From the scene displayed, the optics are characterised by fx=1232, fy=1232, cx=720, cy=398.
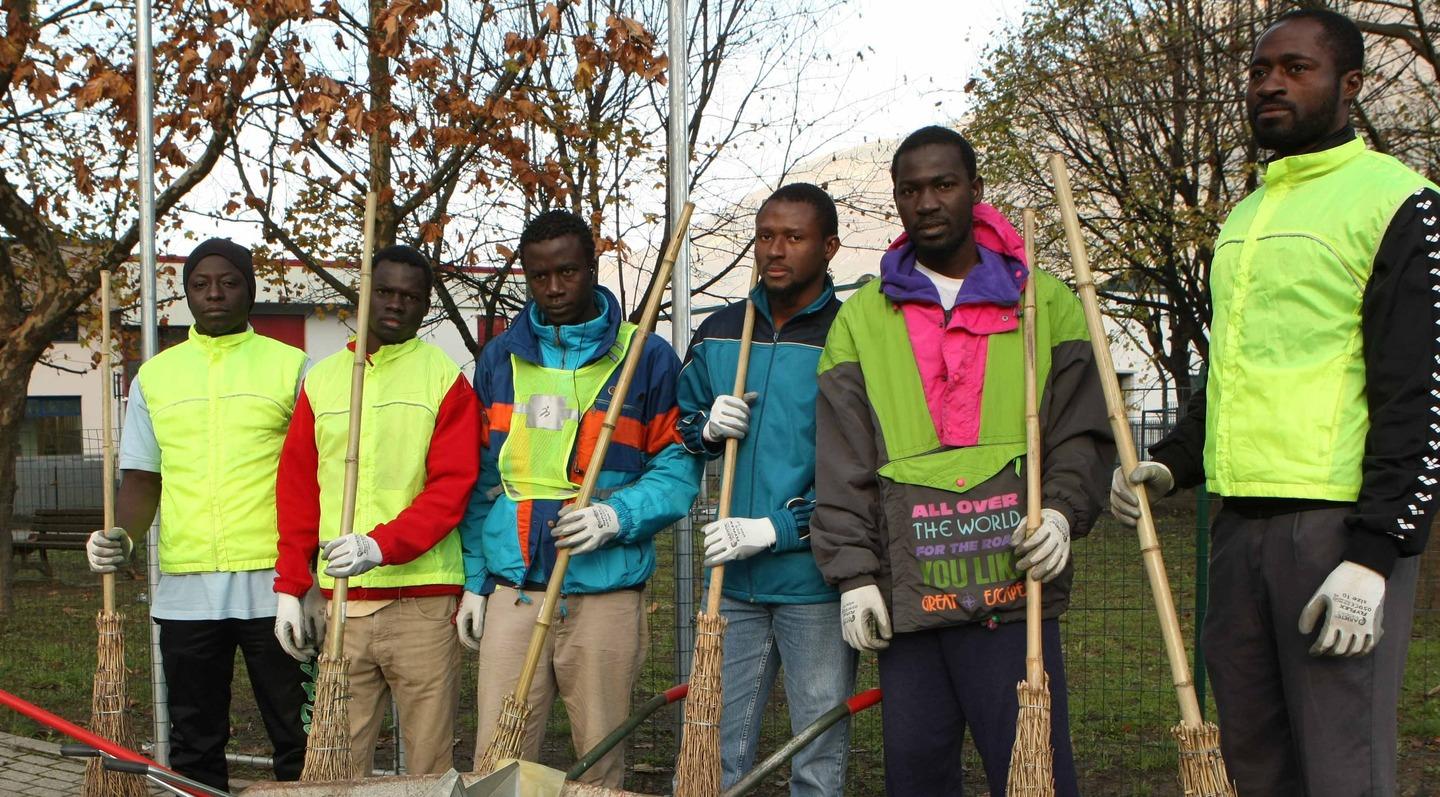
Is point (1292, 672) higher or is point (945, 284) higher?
point (945, 284)

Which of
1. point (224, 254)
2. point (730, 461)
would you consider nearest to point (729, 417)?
point (730, 461)

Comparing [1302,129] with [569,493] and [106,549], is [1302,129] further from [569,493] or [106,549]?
[106,549]

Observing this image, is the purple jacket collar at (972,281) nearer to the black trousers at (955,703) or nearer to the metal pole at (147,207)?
the black trousers at (955,703)

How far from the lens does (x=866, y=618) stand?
2.79m

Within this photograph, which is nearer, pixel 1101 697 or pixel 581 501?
pixel 581 501

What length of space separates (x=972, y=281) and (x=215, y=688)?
8.66 feet

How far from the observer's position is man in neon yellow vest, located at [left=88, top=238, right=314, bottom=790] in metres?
3.77

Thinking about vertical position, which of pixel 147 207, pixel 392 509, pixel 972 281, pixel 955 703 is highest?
pixel 147 207

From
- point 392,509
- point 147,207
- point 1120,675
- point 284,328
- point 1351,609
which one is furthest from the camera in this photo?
point 284,328

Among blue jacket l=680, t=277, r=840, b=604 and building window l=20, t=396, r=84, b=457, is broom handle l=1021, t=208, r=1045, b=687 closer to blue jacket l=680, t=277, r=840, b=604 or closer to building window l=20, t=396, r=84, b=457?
blue jacket l=680, t=277, r=840, b=604

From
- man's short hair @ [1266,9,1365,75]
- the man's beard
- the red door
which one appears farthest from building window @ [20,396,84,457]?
the red door

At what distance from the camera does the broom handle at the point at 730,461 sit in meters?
3.16

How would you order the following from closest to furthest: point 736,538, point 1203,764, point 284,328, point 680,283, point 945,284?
point 1203,764, point 945,284, point 736,538, point 680,283, point 284,328

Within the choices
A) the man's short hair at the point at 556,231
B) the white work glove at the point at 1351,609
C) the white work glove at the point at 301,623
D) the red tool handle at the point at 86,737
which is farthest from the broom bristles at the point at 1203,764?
the white work glove at the point at 301,623
